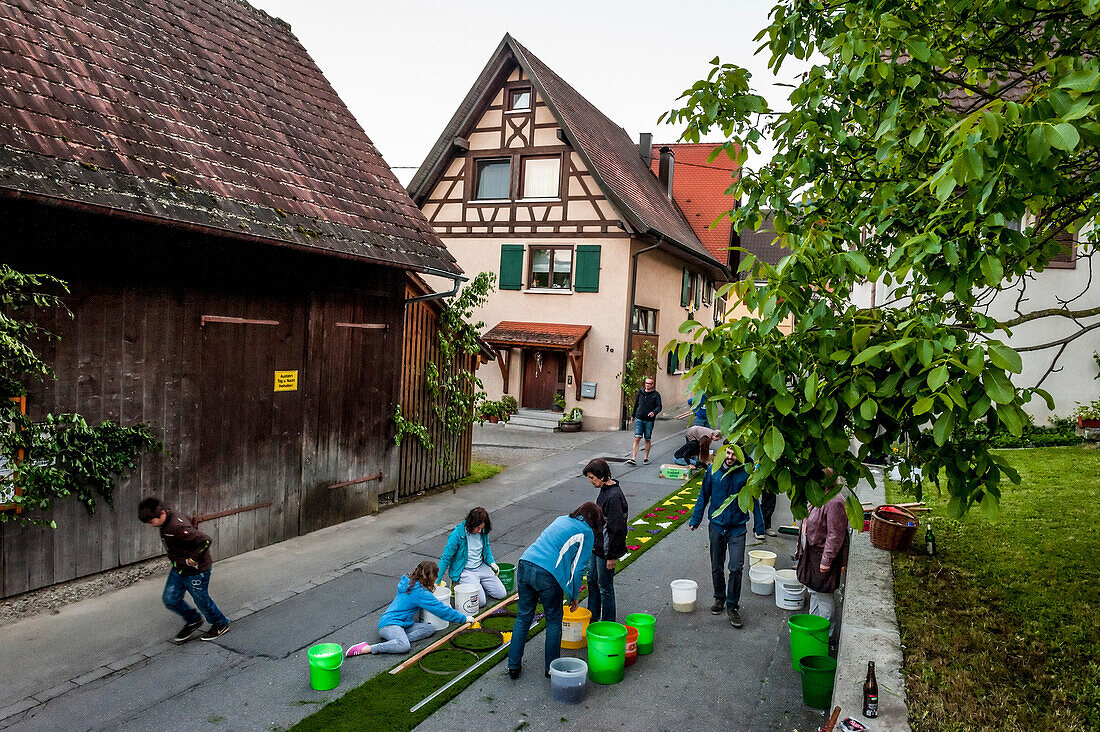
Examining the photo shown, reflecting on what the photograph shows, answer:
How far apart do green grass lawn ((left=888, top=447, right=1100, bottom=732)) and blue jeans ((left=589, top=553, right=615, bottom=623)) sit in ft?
8.46

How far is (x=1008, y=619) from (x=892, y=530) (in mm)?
2054

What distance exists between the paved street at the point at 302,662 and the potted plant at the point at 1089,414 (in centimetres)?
1085

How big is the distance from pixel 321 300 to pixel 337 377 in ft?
3.78

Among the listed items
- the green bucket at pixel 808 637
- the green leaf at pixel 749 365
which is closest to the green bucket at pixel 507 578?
the green bucket at pixel 808 637

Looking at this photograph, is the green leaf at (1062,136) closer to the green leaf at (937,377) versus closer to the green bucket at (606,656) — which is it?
the green leaf at (937,377)

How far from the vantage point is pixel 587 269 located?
72.9ft

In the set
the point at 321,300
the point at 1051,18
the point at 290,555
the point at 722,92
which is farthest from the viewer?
the point at 321,300

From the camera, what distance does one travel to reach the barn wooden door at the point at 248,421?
29.2ft

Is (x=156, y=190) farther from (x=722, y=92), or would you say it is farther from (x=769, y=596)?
(x=769, y=596)

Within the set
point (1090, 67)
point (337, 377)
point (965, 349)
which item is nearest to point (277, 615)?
point (337, 377)

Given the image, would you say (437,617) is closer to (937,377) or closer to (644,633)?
(644,633)

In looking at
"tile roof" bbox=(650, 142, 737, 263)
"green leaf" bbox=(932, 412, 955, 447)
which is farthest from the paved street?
"tile roof" bbox=(650, 142, 737, 263)

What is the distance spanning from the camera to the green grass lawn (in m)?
5.18

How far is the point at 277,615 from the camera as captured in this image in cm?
755
